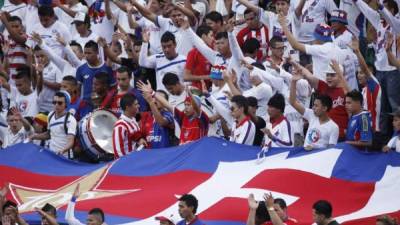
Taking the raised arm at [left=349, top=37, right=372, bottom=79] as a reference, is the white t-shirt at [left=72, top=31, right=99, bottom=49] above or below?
below

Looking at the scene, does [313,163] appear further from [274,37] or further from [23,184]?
[23,184]

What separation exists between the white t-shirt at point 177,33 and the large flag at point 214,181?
2945mm

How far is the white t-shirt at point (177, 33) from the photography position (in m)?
23.0

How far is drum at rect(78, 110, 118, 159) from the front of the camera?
21.5m

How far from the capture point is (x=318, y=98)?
61.5 ft

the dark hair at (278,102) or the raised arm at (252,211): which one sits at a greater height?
the dark hair at (278,102)

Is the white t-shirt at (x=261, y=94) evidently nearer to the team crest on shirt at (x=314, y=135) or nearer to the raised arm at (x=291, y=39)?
the raised arm at (x=291, y=39)

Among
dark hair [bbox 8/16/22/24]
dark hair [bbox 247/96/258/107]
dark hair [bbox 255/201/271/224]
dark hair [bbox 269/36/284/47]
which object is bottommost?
dark hair [bbox 255/201/271/224]

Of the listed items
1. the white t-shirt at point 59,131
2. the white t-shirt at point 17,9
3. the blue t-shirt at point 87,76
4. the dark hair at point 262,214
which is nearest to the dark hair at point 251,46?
the blue t-shirt at point 87,76

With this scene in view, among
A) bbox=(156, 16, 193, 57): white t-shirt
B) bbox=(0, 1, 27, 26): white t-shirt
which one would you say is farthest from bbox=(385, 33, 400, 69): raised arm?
bbox=(0, 1, 27, 26): white t-shirt

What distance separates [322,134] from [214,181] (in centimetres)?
148

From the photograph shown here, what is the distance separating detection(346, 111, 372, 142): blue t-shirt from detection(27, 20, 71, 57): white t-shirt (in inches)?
276

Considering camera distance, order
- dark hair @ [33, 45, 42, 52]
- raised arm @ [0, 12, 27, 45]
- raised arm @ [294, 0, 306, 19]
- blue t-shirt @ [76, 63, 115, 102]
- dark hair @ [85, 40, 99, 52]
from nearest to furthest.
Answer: raised arm @ [294, 0, 306, 19]
dark hair @ [85, 40, 99, 52]
blue t-shirt @ [76, 63, 115, 102]
dark hair @ [33, 45, 42, 52]
raised arm @ [0, 12, 27, 45]

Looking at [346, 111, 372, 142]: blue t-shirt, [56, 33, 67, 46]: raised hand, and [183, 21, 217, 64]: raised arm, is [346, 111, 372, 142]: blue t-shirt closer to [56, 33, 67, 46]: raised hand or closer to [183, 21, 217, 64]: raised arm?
[183, 21, 217, 64]: raised arm
